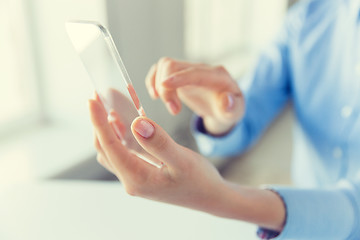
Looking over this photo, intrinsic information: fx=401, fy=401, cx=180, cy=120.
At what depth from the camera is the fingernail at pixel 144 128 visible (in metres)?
0.37

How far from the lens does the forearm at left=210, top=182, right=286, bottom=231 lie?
1.59 feet

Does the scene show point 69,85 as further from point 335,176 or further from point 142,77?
point 335,176

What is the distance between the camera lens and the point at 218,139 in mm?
864

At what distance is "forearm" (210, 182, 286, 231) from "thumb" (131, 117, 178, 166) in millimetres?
119

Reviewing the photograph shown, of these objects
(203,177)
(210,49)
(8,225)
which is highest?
(203,177)

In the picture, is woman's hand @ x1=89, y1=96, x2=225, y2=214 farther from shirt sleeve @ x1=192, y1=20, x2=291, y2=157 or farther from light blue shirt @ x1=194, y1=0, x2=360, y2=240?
shirt sleeve @ x1=192, y1=20, x2=291, y2=157

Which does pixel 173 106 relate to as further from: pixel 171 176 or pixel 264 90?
pixel 264 90

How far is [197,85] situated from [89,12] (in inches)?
23.0

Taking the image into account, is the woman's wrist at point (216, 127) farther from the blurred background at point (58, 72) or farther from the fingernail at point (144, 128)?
the fingernail at point (144, 128)

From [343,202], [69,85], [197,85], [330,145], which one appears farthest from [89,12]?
[343,202]

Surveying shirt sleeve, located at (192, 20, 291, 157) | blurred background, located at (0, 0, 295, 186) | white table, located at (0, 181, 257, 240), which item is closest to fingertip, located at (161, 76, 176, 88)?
white table, located at (0, 181, 257, 240)

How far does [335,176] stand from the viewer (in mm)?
858

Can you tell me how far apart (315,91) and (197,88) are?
1.23ft

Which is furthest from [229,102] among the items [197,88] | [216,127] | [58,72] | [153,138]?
[58,72]
